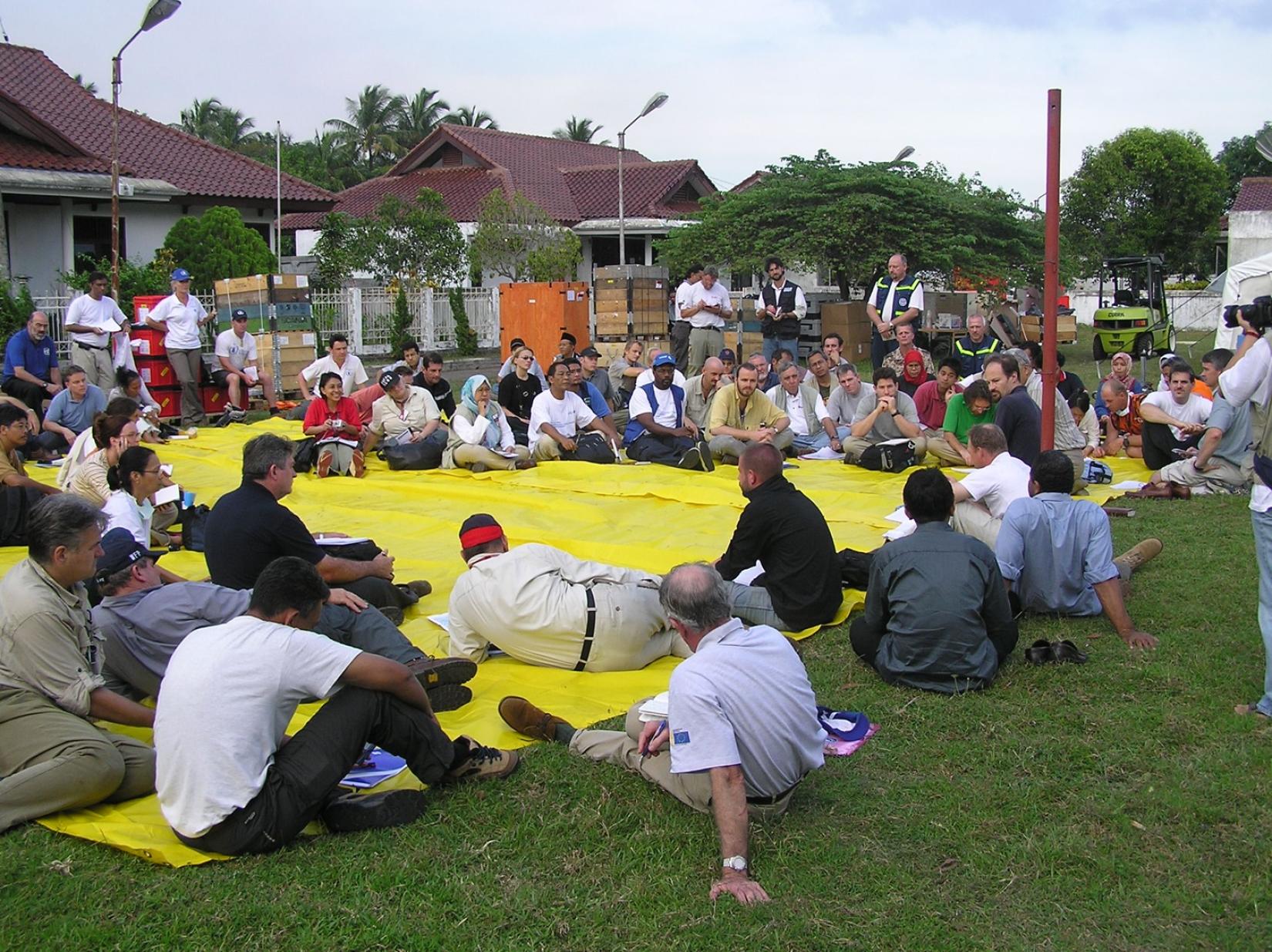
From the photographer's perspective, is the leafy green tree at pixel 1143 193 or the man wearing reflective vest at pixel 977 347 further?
the leafy green tree at pixel 1143 193

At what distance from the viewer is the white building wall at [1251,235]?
38000mm

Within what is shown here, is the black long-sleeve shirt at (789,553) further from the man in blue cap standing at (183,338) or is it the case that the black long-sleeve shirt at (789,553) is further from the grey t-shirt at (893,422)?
the man in blue cap standing at (183,338)

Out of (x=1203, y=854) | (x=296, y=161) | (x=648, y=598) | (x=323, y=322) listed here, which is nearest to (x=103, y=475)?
(x=648, y=598)

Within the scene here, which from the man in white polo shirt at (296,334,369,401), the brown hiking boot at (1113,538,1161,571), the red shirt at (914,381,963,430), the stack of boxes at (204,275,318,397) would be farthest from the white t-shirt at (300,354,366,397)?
the brown hiking boot at (1113,538,1161,571)

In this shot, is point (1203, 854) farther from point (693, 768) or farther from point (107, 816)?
point (107, 816)

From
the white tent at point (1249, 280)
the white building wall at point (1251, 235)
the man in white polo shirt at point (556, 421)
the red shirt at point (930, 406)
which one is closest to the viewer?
the red shirt at point (930, 406)

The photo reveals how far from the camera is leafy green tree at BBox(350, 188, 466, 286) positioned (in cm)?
3022

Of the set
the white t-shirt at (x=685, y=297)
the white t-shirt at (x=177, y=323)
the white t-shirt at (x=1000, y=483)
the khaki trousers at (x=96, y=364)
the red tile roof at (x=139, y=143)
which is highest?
the red tile roof at (x=139, y=143)

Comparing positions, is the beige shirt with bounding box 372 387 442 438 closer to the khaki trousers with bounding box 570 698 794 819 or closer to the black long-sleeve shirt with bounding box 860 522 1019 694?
the black long-sleeve shirt with bounding box 860 522 1019 694

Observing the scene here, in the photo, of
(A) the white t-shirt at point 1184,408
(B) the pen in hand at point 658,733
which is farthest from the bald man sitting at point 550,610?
(A) the white t-shirt at point 1184,408

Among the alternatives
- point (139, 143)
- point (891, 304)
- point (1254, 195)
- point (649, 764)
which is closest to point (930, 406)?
point (891, 304)

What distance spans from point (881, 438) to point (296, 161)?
4771cm

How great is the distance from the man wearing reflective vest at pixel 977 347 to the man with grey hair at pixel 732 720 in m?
9.59

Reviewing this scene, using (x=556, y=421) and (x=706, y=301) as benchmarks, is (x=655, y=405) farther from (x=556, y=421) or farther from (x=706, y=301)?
(x=706, y=301)
